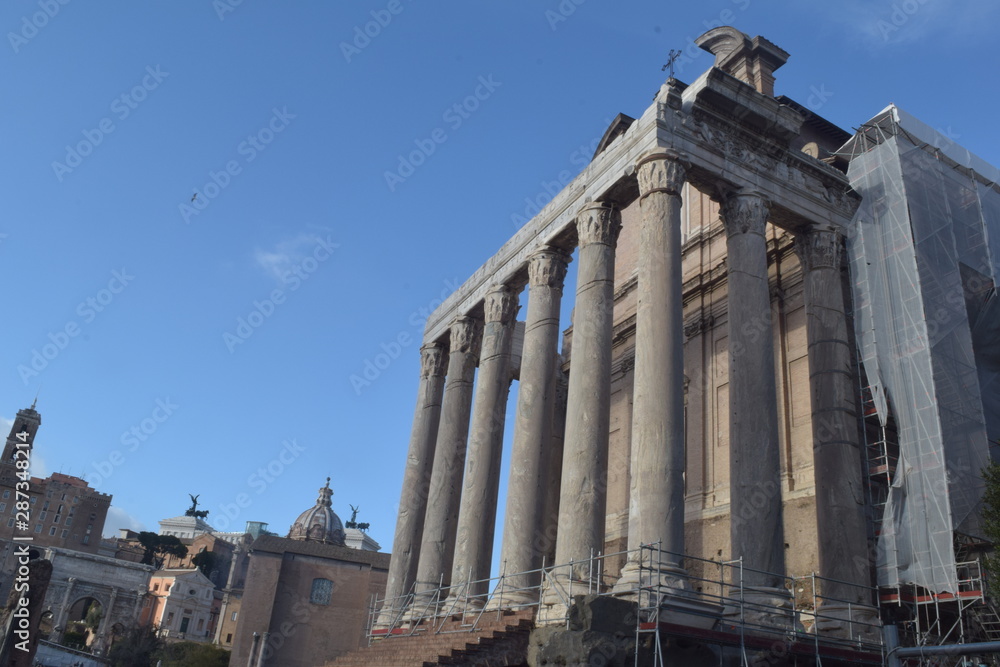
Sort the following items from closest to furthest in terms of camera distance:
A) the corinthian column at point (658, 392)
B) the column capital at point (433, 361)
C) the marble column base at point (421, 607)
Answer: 1. the corinthian column at point (658, 392)
2. the marble column base at point (421, 607)
3. the column capital at point (433, 361)

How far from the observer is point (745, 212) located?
59.2ft

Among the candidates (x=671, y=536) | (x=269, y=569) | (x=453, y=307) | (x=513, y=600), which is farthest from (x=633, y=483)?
(x=269, y=569)

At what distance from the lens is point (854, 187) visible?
20.3 metres

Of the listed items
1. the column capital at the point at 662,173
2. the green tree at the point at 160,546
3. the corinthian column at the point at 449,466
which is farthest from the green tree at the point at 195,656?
the green tree at the point at 160,546

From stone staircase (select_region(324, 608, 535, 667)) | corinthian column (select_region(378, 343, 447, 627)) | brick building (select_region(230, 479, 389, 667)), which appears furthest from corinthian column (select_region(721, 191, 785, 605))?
brick building (select_region(230, 479, 389, 667))

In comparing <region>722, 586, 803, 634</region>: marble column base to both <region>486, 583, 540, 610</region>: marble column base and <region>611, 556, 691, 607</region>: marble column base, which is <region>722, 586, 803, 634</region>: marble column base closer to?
<region>611, 556, 691, 607</region>: marble column base

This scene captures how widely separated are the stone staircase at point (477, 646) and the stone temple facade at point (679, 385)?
63cm

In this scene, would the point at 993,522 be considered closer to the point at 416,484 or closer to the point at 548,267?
the point at 548,267

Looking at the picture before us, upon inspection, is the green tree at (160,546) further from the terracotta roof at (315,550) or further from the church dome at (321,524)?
the terracotta roof at (315,550)

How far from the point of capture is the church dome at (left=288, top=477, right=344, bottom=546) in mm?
79875

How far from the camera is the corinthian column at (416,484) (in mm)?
23609

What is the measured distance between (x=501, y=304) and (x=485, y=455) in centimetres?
445

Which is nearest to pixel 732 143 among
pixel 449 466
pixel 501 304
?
pixel 501 304

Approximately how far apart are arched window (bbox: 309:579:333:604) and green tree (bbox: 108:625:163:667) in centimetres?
1896
